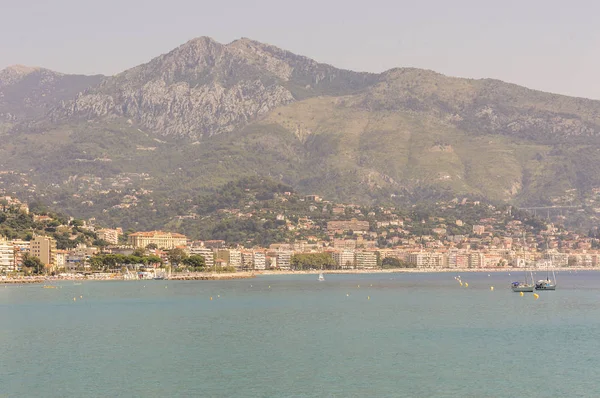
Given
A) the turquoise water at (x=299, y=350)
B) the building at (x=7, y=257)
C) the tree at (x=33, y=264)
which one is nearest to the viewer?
the turquoise water at (x=299, y=350)

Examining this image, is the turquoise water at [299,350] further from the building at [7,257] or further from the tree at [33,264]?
the tree at [33,264]

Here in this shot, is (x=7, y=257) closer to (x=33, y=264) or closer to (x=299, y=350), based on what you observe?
(x=33, y=264)

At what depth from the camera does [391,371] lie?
5456cm

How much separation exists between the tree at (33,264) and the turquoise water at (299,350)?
299 feet

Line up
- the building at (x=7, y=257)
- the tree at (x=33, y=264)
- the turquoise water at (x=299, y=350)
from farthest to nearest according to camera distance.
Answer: the tree at (x=33, y=264) → the building at (x=7, y=257) → the turquoise water at (x=299, y=350)

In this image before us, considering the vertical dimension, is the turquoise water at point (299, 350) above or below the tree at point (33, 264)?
below

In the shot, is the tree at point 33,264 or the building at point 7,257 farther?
the tree at point 33,264

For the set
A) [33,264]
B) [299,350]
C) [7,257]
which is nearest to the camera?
[299,350]

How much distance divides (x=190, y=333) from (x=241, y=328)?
5609 millimetres

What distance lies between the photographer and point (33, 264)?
196 metres

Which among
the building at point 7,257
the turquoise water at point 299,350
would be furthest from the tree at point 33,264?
the turquoise water at point 299,350

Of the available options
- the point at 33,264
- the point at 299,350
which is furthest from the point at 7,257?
the point at 299,350

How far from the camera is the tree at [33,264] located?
639 feet

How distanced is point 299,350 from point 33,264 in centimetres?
14261
